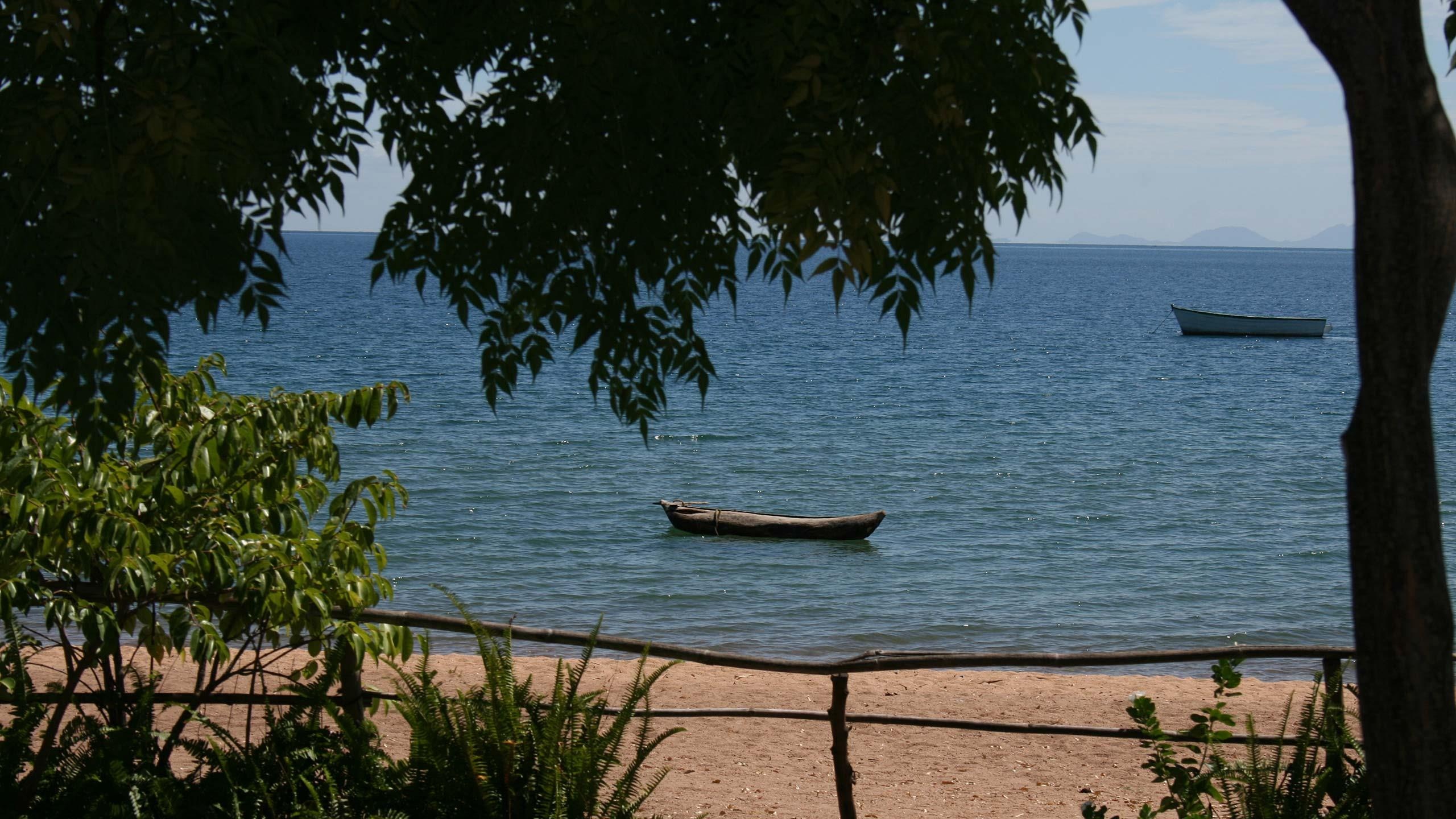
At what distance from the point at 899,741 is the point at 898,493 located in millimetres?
18152

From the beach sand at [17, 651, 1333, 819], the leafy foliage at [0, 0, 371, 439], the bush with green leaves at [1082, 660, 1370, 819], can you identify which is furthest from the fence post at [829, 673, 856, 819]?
the leafy foliage at [0, 0, 371, 439]

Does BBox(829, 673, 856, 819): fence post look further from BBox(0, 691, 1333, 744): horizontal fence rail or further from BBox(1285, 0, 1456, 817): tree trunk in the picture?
BBox(1285, 0, 1456, 817): tree trunk

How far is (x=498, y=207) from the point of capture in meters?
3.50

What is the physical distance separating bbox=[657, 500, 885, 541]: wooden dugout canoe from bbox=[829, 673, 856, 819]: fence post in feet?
55.0

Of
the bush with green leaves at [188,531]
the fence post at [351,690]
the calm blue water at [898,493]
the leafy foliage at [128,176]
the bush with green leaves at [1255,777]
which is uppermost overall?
the leafy foliage at [128,176]

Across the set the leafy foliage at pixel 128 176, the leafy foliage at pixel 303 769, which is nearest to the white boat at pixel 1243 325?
the leafy foliage at pixel 303 769

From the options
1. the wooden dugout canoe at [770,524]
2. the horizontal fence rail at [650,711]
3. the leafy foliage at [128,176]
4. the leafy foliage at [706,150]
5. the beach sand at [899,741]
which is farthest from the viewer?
the wooden dugout canoe at [770,524]

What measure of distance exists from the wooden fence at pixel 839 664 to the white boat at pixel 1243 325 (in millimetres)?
72052

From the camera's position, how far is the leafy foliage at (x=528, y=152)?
267 cm

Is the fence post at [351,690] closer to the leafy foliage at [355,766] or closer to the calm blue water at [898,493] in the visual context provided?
the leafy foliage at [355,766]

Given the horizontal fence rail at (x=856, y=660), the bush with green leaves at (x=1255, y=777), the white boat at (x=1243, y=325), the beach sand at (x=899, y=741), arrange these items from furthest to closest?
1. the white boat at (x=1243, y=325)
2. the beach sand at (x=899, y=741)
3. the horizontal fence rail at (x=856, y=660)
4. the bush with green leaves at (x=1255, y=777)

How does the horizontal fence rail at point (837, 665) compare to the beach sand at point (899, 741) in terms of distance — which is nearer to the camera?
the horizontal fence rail at point (837, 665)

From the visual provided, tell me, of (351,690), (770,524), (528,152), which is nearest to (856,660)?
(351,690)

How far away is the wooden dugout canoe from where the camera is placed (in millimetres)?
22766
